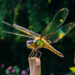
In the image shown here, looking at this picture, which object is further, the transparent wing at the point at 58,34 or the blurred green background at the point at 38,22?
the blurred green background at the point at 38,22

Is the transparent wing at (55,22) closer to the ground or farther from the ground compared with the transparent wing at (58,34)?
farther from the ground

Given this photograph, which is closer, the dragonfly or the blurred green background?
the dragonfly

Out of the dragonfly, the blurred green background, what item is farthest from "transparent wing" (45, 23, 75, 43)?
the blurred green background

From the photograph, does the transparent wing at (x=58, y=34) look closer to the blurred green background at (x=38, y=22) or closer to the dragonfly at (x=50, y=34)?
the dragonfly at (x=50, y=34)

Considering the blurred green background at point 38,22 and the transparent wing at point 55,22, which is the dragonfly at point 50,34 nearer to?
the transparent wing at point 55,22

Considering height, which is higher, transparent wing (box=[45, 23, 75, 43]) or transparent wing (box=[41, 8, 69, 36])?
transparent wing (box=[41, 8, 69, 36])

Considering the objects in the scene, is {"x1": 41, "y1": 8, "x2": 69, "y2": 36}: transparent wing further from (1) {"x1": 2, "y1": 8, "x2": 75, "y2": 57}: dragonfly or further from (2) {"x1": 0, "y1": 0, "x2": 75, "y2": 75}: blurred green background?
(2) {"x1": 0, "y1": 0, "x2": 75, "y2": 75}: blurred green background

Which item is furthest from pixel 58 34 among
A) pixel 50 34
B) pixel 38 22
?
pixel 38 22

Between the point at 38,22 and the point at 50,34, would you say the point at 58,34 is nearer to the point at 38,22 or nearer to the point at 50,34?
the point at 50,34

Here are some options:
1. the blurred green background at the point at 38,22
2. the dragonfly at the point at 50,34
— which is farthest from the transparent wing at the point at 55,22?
the blurred green background at the point at 38,22
